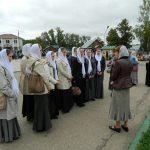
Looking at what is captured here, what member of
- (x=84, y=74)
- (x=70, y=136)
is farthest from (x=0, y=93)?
(x=84, y=74)

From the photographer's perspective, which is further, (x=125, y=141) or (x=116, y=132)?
(x=116, y=132)

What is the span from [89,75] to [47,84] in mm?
3314

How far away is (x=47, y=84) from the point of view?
17.6 feet

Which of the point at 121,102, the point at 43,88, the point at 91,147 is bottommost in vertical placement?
the point at 91,147

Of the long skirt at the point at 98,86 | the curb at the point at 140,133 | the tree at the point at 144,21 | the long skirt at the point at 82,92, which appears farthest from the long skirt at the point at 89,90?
the tree at the point at 144,21

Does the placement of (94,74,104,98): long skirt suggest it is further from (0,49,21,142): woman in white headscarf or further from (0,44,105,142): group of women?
(0,49,21,142): woman in white headscarf

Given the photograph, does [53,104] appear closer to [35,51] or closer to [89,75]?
[35,51]

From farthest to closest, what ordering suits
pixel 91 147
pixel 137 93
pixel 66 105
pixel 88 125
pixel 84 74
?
pixel 137 93
pixel 84 74
pixel 66 105
pixel 88 125
pixel 91 147

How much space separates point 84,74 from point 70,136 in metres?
3.08

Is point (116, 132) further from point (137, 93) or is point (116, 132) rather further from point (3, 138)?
point (137, 93)

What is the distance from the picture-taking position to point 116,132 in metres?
5.64

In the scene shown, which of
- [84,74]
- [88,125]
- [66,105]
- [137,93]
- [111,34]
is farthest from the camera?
[111,34]

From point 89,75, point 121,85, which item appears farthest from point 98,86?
point 121,85

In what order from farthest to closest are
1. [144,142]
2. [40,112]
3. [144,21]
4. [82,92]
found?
[144,21], [82,92], [40,112], [144,142]
